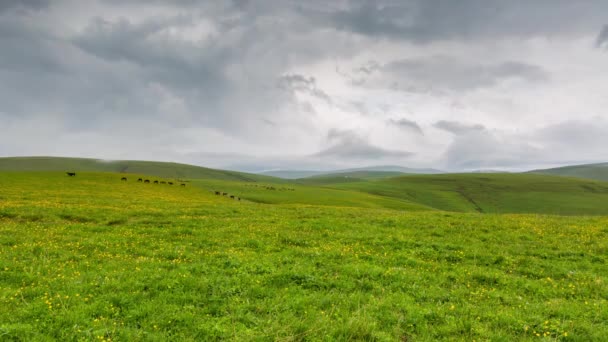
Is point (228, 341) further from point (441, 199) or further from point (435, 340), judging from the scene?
point (441, 199)

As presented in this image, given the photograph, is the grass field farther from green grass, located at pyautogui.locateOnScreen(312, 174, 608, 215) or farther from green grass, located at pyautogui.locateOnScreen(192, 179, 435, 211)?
green grass, located at pyautogui.locateOnScreen(312, 174, 608, 215)

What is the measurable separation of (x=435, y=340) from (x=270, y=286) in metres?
5.93

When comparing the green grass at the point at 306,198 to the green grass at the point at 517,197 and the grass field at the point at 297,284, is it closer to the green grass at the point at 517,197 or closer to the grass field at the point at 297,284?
the green grass at the point at 517,197

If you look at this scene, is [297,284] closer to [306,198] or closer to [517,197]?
[306,198]

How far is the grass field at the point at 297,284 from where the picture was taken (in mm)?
8586

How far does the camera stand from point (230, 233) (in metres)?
20.7

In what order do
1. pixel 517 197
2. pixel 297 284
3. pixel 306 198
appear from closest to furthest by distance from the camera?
pixel 297 284 < pixel 306 198 < pixel 517 197

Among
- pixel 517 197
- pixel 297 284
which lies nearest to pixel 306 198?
pixel 297 284

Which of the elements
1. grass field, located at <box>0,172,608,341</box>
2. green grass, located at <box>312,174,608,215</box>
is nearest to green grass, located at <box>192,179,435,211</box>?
green grass, located at <box>312,174,608,215</box>

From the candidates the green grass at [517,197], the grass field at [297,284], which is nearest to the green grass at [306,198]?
the green grass at [517,197]

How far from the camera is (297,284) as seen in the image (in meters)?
12.0

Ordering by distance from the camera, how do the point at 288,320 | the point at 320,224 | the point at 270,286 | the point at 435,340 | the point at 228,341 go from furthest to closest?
the point at 320,224 < the point at 270,286 < the point at 288,320 < the point at 435,340 < the point at 228,341

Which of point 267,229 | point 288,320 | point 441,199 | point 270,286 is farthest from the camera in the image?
point 441,199

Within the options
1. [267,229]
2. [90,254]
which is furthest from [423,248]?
[90,254]
